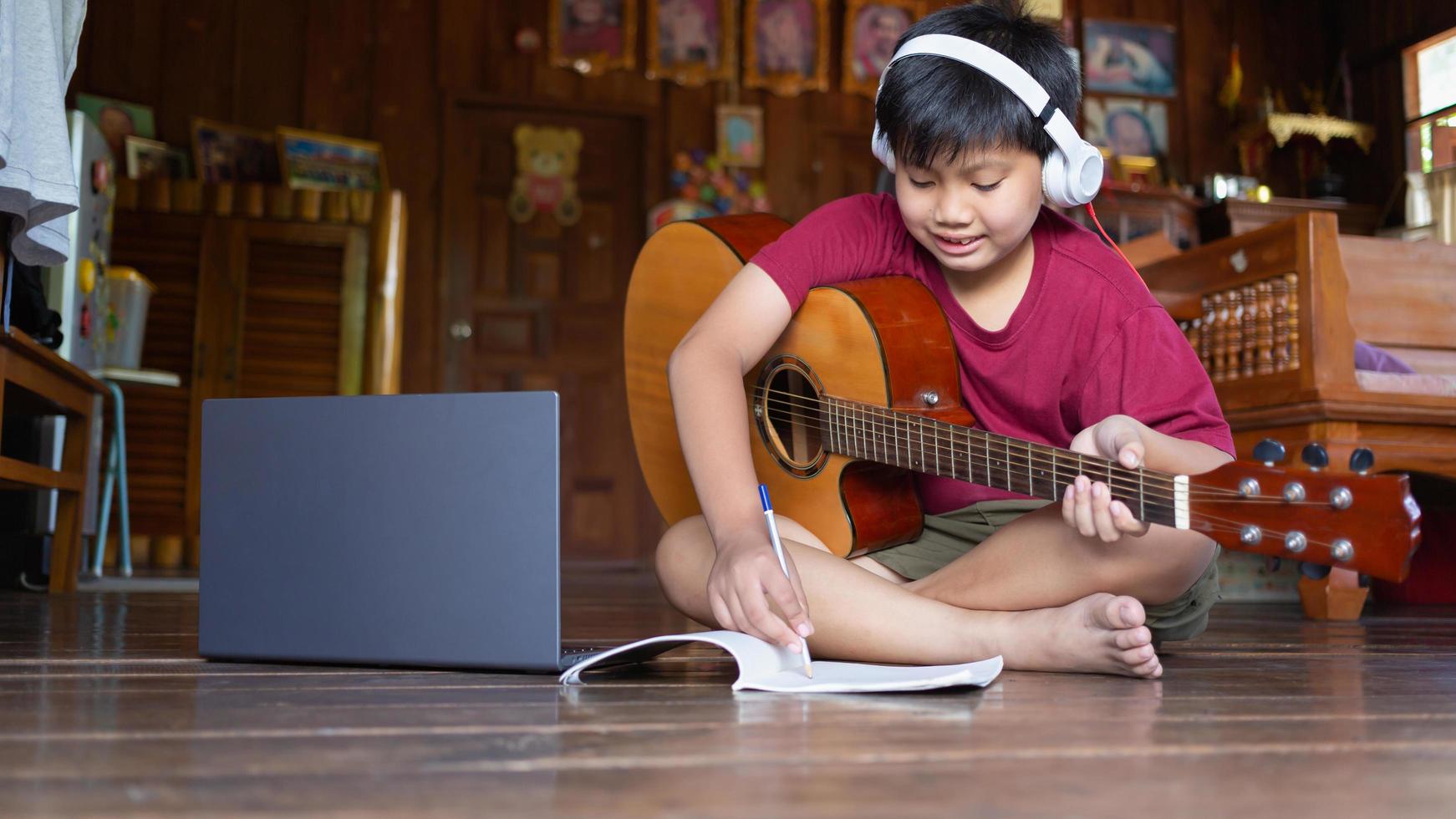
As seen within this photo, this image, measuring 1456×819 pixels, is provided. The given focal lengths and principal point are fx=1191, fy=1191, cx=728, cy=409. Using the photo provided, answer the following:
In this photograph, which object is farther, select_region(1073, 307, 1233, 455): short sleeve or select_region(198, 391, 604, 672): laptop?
select_region(1073, 307, 1233, 455): short sleeve

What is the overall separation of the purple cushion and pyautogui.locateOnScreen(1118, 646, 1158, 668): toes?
72.1 inches

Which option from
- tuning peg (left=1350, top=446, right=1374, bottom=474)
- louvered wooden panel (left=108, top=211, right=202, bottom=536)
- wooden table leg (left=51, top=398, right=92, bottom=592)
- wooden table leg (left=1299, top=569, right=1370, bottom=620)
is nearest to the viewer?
tuning peg (left=1350, top=446, right=1374, bottom=474)

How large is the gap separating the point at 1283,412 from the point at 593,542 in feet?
10.1

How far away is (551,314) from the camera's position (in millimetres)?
4945

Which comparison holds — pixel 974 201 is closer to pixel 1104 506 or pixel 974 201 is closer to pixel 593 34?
pixel 1104 506

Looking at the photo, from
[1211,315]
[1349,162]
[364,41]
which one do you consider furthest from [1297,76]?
[364,41]

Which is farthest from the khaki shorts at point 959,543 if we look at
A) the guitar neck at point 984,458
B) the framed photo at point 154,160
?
the framed photo at point 154,160

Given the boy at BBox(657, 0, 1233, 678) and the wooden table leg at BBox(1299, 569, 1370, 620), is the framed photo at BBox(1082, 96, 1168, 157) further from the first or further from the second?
the boy at BBox(657, 0, 1233, 678)

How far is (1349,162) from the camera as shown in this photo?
5648 millimetres

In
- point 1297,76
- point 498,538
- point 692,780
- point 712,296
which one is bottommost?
point 692,780

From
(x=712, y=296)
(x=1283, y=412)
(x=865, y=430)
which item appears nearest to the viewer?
(x=865, y=430)

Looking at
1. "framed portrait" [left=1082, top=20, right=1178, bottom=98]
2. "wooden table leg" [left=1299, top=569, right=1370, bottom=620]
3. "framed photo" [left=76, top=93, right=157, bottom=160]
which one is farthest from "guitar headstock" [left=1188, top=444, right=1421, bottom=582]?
"framed portrait" [left=1082, top=20, right=1178, bottom=98]

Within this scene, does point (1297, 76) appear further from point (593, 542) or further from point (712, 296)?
point (712, 296)

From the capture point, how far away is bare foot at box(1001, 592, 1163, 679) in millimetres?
982
